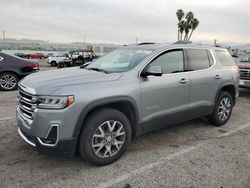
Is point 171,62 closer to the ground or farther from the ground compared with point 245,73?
farther from the ground

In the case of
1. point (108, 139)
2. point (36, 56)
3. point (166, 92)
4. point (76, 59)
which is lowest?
point (108, 139)

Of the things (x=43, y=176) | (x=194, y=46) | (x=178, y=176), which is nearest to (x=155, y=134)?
(x=178, y=176)

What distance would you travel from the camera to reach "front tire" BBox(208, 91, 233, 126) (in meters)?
4.80

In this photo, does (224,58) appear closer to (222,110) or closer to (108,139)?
(222,110)

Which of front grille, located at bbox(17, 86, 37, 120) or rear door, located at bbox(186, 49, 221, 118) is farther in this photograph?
rear door, located at bbox(186, 49, 221, 118)

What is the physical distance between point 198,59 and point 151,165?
Answer: 230 cm

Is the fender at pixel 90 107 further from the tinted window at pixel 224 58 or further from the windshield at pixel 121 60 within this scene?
the tinted window at pixel 224 58

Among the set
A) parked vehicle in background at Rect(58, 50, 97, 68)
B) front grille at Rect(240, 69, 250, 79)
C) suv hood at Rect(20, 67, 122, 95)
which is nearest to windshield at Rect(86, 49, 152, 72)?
suv hood at Rect(20, 67, 122, 95)

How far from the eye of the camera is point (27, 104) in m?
2.98

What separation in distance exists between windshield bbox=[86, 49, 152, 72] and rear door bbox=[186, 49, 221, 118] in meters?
1.02

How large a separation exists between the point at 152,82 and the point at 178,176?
1377 millimetres

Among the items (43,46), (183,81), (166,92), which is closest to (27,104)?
(166,92)

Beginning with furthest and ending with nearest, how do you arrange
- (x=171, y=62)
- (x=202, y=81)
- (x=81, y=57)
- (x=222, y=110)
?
1. (x=81, y=57)
2. (x=222, y=110)
3. (x=202, y=81)
4. (x=171, y=62)

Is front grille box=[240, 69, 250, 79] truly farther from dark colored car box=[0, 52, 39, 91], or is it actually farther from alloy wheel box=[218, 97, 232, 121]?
dark colored car box=[0, 52, 39, 91]
